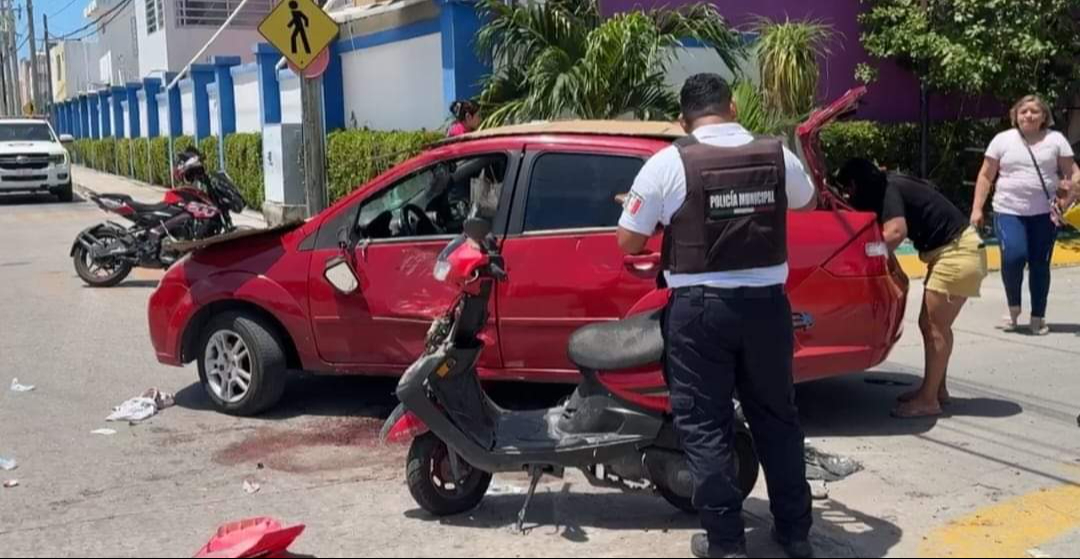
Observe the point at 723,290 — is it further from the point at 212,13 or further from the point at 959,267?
the point at 212,13

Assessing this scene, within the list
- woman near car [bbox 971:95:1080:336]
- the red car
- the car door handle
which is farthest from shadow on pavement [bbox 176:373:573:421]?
woman near car [bbox 971:95:1080:336]

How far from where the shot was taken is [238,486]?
5.76m

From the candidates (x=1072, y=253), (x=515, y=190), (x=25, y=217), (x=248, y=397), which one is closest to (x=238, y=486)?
(x=248, y=397)

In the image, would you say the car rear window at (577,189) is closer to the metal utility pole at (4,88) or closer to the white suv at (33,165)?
the white suv at (33,165)

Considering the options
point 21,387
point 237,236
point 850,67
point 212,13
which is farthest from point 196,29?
point 237,236

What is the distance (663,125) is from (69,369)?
4778mm

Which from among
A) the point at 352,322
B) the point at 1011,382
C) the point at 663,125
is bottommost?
the point at 1011,382

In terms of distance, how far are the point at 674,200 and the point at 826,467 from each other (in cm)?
191

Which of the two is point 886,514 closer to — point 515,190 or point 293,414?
point 515,190

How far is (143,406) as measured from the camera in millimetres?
7289

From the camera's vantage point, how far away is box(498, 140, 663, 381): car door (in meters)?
6.17

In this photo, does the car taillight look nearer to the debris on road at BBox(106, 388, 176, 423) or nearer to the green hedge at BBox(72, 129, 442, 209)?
the green hedge at BBox(72, 129, 442, 209)

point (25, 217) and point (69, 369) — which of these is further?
point (25, 217)

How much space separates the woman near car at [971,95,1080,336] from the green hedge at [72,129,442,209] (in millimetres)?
4440
